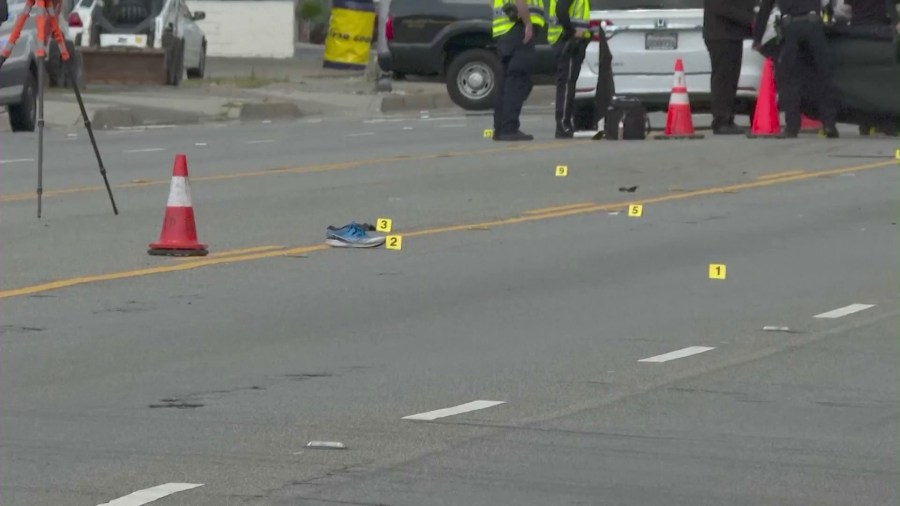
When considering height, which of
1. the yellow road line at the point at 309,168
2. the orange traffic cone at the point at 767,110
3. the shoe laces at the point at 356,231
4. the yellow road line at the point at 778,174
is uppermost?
the orange traffic cone at the point at 767,110

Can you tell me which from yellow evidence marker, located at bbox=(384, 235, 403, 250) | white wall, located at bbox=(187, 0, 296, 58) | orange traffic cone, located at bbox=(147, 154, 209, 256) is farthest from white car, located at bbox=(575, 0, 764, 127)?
white wall, located at bbox=(187, 0, 296, 58)

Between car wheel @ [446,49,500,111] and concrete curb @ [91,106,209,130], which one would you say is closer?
concrete curb @ [91,106,209,130]

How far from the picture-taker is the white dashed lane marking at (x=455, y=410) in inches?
318

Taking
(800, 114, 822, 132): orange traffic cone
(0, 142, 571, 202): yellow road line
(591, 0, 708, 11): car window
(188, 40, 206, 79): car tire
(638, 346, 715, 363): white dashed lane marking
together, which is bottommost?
(188, 40, 206, 79): car tire

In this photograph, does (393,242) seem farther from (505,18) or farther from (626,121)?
(626,121)

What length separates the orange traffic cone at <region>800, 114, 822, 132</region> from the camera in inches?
893

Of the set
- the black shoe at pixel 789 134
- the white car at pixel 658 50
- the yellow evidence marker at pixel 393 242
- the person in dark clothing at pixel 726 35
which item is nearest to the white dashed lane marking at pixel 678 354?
the yellow evidence marker at pixel 393 242

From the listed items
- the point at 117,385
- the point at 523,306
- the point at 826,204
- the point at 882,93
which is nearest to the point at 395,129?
the point at 882,93

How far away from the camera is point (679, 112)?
2167 cm

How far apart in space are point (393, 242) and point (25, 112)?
39.8ft

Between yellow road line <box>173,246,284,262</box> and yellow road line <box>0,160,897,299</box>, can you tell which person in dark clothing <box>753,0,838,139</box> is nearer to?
yellow road line <box>0,160,897,299</box>

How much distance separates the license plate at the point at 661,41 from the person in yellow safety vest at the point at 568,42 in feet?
3.05

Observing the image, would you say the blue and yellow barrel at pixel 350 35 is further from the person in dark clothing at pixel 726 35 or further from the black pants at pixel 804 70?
the black pants at pixel 804 70

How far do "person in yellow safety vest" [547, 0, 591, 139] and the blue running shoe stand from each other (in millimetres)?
8172
